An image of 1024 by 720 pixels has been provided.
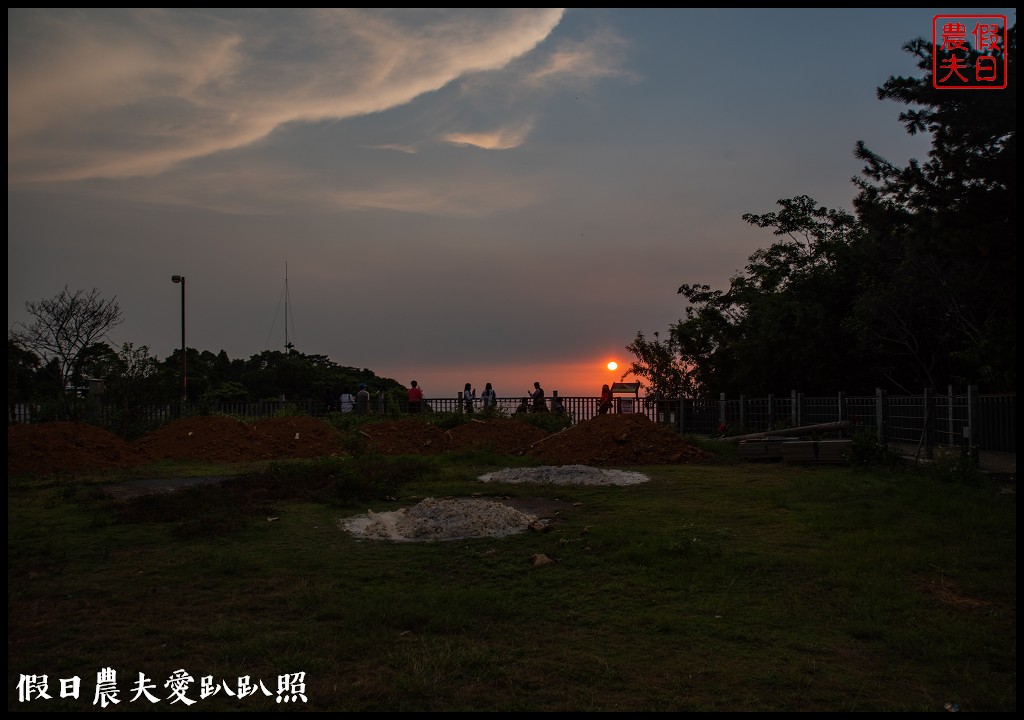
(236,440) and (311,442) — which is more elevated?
(236,440)

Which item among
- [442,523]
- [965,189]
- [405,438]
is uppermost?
[965,189]

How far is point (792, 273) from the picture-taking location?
29.8m

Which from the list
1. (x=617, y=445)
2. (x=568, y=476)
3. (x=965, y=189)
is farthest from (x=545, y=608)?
(x=617, y=445)

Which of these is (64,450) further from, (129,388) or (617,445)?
(617,445)

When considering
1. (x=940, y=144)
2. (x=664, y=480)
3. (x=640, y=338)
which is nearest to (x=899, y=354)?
(x=640, y=338)

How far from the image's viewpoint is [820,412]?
19375 millimetres

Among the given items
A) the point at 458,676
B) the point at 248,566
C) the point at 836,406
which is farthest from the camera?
the point at 836,406

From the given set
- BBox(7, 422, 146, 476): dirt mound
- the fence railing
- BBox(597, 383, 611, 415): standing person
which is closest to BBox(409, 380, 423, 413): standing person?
the fence railing

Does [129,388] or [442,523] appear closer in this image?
[442,523]

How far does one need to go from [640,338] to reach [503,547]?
88.7 feet

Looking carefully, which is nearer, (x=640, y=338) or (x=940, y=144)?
(x=940, y=144)

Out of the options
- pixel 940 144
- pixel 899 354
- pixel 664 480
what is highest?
pixel 940 144

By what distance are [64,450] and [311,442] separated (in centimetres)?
560

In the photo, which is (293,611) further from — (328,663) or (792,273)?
(792,273)
